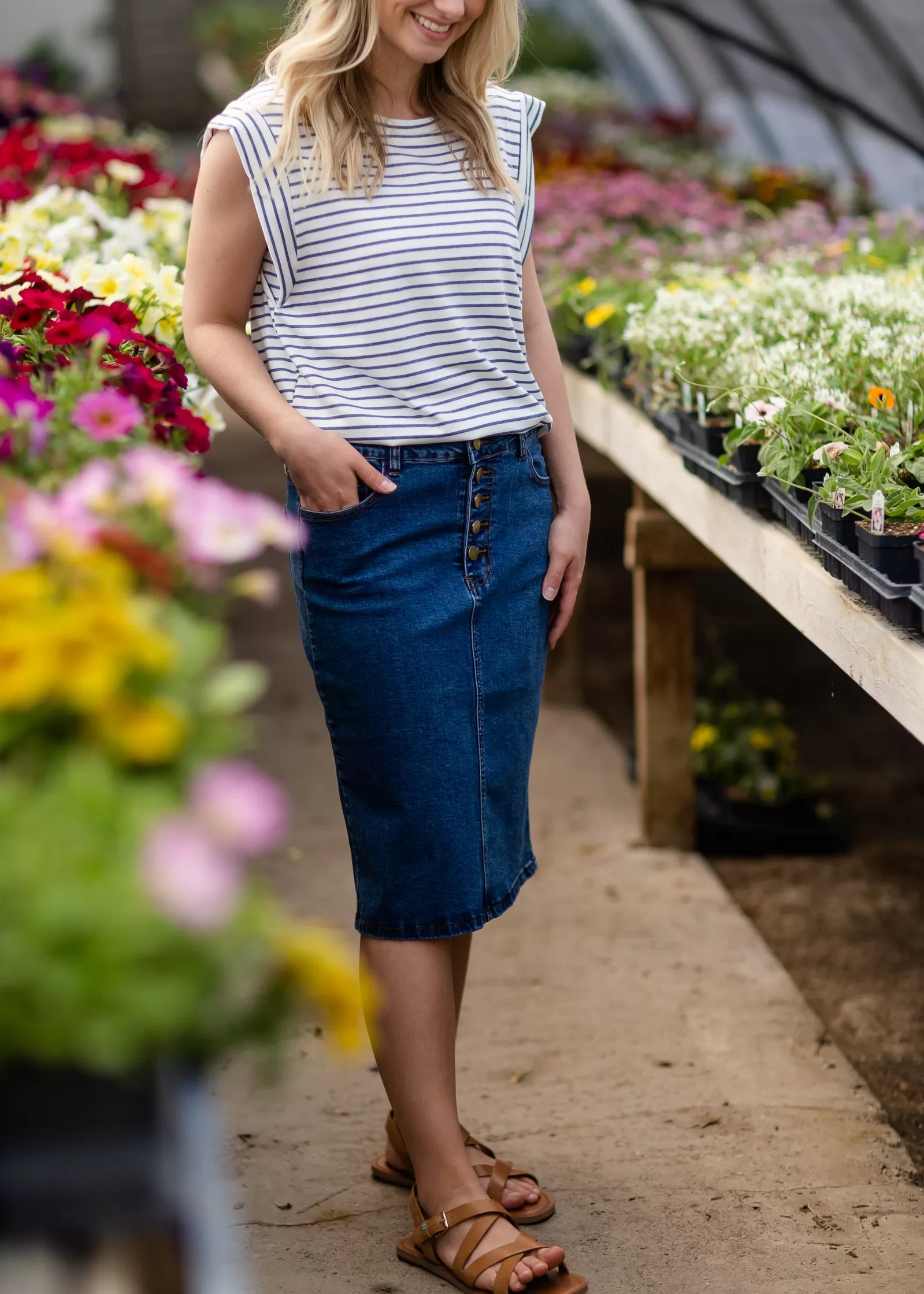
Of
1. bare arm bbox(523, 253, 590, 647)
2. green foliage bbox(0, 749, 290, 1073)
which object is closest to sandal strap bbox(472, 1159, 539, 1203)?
bare arm bbox(523, 253, 590, 647)

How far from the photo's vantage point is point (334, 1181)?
7.16 ft

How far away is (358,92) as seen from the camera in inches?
69.6

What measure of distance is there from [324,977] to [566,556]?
1.23 meters

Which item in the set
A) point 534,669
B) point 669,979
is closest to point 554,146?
point 669,979

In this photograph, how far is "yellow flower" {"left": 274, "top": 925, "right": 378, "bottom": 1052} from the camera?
2.63 ft

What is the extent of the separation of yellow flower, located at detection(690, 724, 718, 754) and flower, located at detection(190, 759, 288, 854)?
287cm

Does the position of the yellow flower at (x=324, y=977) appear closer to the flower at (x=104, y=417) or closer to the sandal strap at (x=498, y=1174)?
the flower at (x=104, y=417)

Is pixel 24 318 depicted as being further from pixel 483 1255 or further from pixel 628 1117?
pixel 628 1117

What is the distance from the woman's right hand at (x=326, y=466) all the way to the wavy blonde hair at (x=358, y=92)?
287 millimetres

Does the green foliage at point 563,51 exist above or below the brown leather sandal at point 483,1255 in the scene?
above

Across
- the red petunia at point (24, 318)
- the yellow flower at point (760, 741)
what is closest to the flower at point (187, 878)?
the red petunia at point (24, 318)

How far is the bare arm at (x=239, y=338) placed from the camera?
5.61ft

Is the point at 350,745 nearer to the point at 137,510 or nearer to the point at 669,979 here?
the point at 137,510

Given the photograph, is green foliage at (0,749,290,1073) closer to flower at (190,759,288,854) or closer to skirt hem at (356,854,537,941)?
flower at (190,759,288,854)
